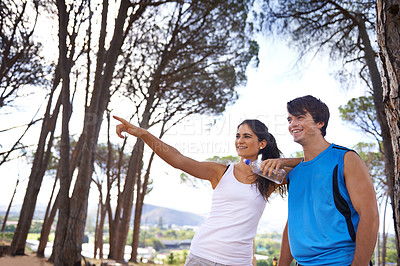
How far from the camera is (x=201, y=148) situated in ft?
26.7

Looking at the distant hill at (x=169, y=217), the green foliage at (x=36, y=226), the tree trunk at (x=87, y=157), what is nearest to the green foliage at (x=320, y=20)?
the tree trunk at (x=87, y=157)

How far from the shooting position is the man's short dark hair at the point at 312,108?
52.6 inches

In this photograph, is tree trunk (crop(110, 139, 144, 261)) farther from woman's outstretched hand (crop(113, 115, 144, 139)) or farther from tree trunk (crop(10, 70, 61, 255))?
woman's outstretched hand (crop(113, 115, 144, 139))

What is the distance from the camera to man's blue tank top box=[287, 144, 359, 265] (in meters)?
1.06

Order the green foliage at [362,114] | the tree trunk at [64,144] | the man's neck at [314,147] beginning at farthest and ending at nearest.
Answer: the green foliage at [362,114]
the tree trunk at [64,144]
the man's neck at [314,147]

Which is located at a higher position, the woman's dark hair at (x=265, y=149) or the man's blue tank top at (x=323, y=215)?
the woman's dark hair at (x=265, y=149)

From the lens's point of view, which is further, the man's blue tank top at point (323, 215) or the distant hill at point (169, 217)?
the distant hill at point (169, 217)

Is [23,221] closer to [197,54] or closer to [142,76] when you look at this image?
[142,76]

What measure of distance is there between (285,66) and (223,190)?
3.39 metres

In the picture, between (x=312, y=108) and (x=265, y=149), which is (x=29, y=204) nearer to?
(x=265, y=149)

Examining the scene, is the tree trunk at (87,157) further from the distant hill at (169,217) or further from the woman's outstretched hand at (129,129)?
the distant hill at (169,217)

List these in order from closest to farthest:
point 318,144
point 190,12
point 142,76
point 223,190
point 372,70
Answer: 1. point 318,144
2. point 223,190
3. point 372,70
4. point 190,12
5. point 142,76

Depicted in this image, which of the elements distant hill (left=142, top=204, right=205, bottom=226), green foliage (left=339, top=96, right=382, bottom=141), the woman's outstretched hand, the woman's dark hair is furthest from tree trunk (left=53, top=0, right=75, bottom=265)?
distant hill (left=142, top=204, right=205, bottom=226)

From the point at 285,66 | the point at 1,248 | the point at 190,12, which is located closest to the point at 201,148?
the point at 190,12
